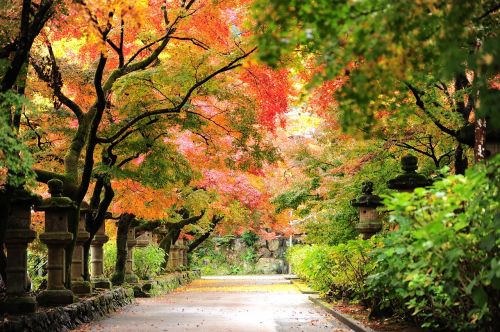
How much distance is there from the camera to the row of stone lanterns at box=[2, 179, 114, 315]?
1148 cm

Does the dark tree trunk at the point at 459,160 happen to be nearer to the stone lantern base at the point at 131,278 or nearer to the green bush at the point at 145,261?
the stone lantern base at the point at 131,278

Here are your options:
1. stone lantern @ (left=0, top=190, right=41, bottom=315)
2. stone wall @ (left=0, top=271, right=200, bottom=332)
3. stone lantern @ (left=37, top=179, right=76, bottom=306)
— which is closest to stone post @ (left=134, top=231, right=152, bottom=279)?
stone wall @ (left=0, top=271, right=200, bottom=332)

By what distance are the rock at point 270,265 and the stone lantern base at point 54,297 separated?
42.5 m

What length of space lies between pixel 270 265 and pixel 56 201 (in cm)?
4317

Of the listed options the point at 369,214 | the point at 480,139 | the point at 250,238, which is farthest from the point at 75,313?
the point at 250,238

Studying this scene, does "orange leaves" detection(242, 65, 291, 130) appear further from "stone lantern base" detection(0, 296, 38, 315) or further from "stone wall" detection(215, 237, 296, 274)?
"stone wall" detection(215, 237, 296, 274)

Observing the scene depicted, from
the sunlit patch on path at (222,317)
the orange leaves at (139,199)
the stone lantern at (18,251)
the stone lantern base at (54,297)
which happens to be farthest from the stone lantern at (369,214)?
the orange leaves at (139,199)

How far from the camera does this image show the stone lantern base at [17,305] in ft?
36.8

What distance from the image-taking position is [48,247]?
46.4 feet

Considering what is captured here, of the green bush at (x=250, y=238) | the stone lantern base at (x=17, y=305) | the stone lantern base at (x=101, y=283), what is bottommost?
the stone lantern base at (x=17, y=305)

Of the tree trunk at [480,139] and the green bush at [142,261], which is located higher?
the tree trunk at [480,139]

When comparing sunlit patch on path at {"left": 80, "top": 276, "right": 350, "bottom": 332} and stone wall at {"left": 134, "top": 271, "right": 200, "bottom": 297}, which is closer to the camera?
sunlit patch on path at {"left": 80, "top": 276, "right": 350, "bottom": 332}

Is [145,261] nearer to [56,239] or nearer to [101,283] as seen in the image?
[101,283]

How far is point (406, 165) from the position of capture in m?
12.0
